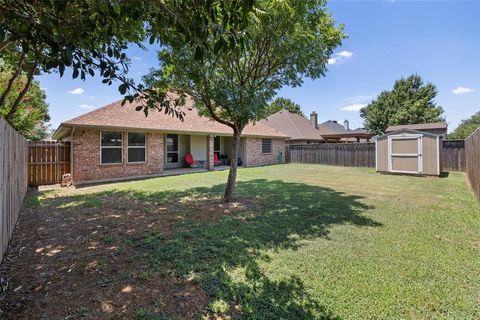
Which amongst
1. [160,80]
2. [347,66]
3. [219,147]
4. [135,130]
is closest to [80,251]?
[160,80]

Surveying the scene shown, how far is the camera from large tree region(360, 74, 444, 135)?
3381 centimetres

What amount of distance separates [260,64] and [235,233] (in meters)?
4.99

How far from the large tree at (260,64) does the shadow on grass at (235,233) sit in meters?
1.53

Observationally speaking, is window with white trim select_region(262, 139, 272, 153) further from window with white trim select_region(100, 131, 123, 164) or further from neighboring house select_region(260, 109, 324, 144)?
window with white trim select_region(100, 131, 123, 164)

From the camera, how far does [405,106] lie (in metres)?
34.3

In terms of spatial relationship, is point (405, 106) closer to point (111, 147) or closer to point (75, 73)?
point (111, 147)

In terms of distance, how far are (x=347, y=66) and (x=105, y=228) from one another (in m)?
18.8

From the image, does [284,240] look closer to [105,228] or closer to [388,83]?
[105,228]

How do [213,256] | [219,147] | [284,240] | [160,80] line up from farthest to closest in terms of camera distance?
[219,147]
[160,80]
[284,240]
[213,256]

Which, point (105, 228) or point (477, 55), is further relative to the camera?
point (477, 55)

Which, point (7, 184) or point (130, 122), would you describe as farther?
point (130, 122)

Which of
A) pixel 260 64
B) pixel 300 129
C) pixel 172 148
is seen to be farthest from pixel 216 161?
pixel 300 129

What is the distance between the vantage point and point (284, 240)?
4.48 meters

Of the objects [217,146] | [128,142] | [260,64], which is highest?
[260,64]
